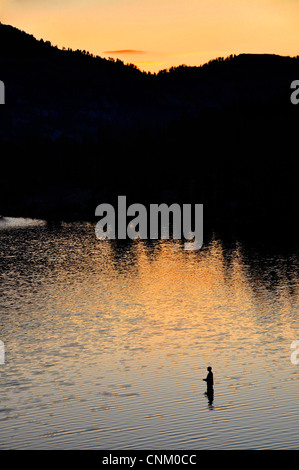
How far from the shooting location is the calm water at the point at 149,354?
3875 cm

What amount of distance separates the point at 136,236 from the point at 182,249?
2570 cm

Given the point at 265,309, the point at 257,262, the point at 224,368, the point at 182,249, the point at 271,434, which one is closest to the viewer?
the point at 271,434

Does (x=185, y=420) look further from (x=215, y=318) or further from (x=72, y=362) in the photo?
(x=215, y=318)

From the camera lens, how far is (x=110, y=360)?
53188 millimetres

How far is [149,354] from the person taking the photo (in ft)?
179

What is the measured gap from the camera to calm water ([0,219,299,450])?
127ft

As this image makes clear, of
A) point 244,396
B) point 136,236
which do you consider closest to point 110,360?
point 244,396

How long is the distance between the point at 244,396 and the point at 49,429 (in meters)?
12.0

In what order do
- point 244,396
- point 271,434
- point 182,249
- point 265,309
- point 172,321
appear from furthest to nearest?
point 182,249
point 265,309
point 172,321
point 244,396
point 271,434

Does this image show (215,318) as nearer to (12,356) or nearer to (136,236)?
(12,356)

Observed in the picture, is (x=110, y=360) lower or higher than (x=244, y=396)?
higher
